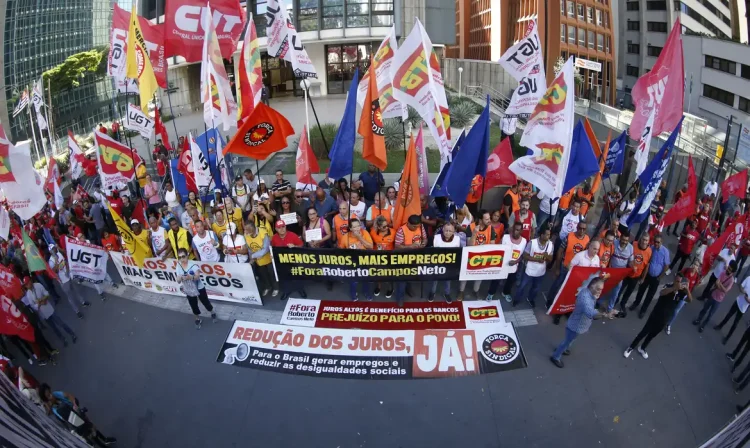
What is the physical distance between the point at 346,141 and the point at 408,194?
1.68 m

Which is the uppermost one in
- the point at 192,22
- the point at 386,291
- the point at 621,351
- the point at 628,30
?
the point at 628,30

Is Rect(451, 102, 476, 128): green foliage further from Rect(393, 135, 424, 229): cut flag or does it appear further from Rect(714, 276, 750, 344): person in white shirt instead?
Rect(714, 276, 750, 344): person in white shirt

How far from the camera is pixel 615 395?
6.38 metres

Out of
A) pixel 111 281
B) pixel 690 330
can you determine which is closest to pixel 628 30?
pixel 690 330

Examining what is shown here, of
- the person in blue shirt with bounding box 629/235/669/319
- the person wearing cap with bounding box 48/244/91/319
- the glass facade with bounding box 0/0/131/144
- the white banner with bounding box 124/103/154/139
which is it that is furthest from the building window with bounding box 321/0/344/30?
the person in blue shirt with bounding box 629/235/669/319

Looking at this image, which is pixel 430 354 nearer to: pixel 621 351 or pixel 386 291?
pixel 386 291

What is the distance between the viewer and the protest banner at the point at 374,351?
6.91 metres

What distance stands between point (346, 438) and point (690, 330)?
622 centimetres

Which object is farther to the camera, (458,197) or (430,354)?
(458,197)

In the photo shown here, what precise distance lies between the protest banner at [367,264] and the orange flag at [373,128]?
5.50ft

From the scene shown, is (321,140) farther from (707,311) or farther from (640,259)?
(707,311)

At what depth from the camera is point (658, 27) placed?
171ft

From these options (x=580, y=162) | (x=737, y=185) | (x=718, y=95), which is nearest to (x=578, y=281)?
(x=580, y=162)

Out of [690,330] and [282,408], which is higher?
[690,330]
